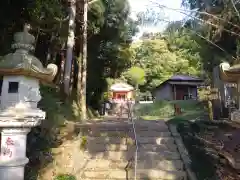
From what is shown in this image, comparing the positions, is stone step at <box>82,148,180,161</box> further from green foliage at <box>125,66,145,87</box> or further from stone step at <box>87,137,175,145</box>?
green foliage at <box>125,66,145,87</box>

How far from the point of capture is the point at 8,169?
12.4 feet

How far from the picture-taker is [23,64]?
380 cm

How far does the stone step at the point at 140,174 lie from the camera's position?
514 cm

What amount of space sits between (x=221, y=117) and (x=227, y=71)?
5.66 metres

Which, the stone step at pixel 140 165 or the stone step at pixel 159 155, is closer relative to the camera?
the stone step at pixel 140 165

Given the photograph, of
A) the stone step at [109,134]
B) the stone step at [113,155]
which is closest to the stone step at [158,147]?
the stone step at [113,155]

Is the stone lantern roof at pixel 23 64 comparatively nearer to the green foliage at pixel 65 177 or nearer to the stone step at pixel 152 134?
the green foliage at pixel 65 177

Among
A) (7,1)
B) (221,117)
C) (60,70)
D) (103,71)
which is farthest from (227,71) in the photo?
(103,71)

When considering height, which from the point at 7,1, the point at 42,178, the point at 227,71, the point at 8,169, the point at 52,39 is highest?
the point at 52,39

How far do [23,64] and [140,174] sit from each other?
322 cm

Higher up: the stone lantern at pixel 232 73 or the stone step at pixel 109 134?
the stone lantern at pixel 232 73

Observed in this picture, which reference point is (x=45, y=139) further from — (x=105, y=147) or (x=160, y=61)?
(x=160, y=61)

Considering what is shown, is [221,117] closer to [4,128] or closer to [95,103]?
[4,128]

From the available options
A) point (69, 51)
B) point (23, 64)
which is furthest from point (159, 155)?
point (69, 51)
